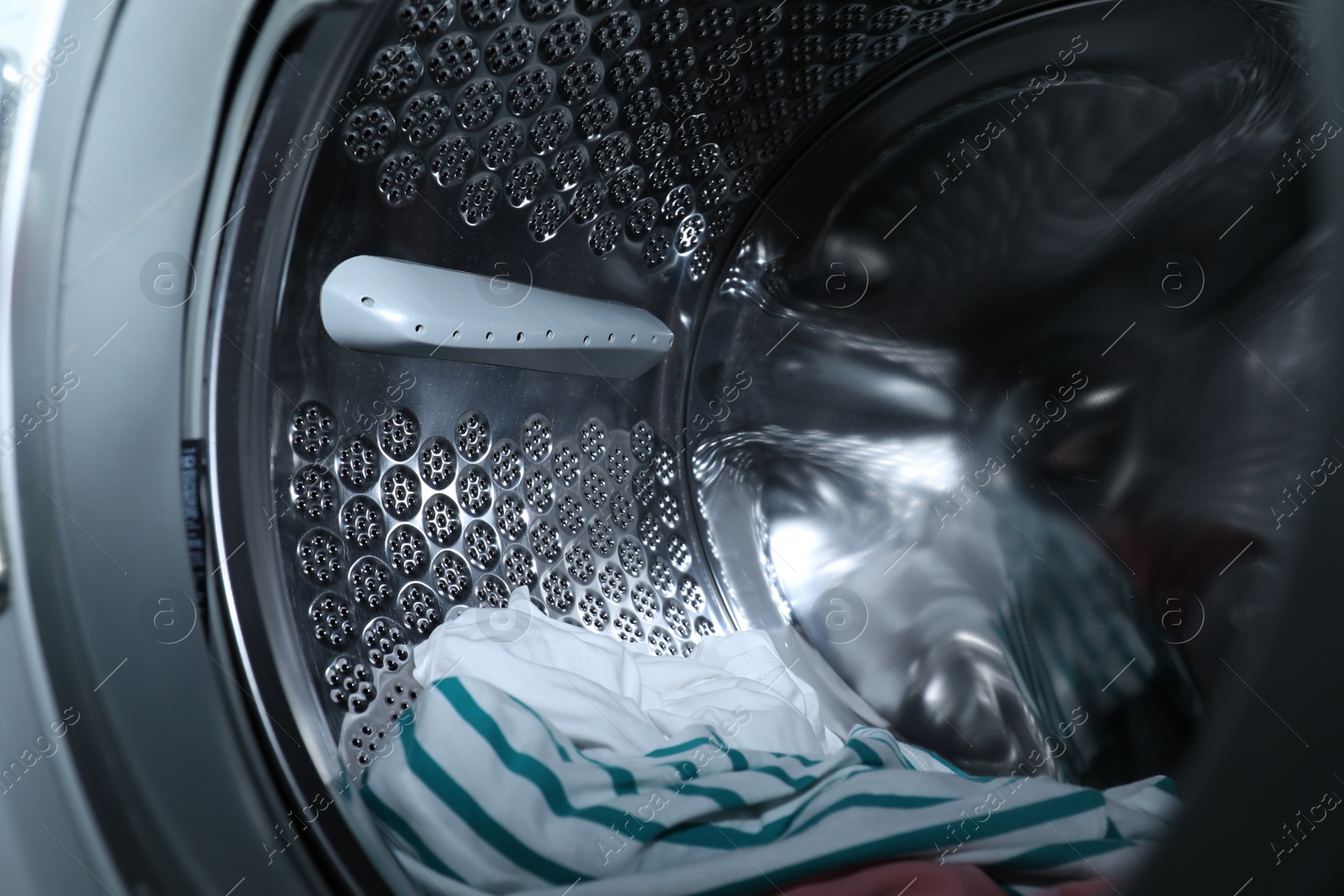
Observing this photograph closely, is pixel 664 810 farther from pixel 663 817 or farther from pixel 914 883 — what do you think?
pixel 914 883

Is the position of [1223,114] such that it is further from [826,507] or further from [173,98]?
[173,98]

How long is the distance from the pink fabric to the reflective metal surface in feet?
0.89

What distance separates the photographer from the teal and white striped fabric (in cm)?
49

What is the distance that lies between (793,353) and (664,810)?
53cm

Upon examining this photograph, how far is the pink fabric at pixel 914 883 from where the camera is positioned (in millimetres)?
484

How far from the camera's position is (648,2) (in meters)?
0.65

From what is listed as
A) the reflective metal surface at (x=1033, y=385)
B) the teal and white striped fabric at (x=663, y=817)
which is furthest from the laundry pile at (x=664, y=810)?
the reflective metal surface at (x=1033, y=385)

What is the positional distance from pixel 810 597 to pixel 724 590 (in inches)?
3.6

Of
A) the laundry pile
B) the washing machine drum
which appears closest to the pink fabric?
the laundry pile

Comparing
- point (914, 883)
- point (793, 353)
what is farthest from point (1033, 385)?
point (914, 883)

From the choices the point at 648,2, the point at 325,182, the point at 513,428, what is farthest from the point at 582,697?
the point at 648,2

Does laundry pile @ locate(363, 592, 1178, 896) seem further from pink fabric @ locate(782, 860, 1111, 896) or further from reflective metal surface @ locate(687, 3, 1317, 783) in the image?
reflective metal surface @ locate(687, 3, 1317, 783)

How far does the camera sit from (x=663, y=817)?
1.72 feet

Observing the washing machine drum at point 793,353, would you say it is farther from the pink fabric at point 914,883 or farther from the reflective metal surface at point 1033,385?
the pink fabric at point 914,883
